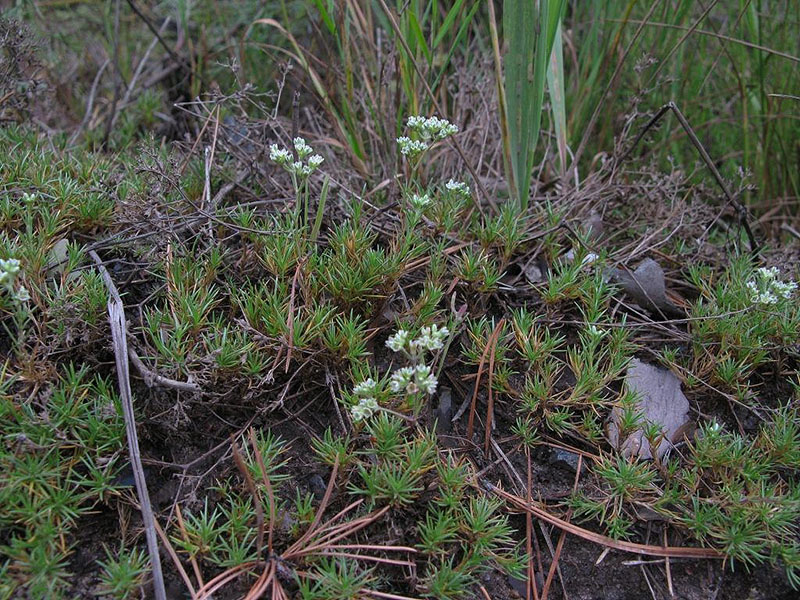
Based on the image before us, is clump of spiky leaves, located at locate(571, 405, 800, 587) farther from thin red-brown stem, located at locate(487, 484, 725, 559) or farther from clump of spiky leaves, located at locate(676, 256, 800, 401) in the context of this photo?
clump of spiky leaves, located at locate(676, 256, 800, 401)

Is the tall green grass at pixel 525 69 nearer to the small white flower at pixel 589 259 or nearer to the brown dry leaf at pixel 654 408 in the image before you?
the small white flower at pixel 589 259

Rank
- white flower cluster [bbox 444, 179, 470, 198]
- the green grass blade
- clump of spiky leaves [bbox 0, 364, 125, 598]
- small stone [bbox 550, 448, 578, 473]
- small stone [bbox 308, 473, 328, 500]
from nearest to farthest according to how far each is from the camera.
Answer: clump of spiky leaves [bbox 0, 364, 125, 598]
small stone [bbox 308, 473, 328, 500]
small stone [bbox 550, 448, 578, 473]
white flower cluster [bbox 444, 179, 470, 198]
the green grass blade

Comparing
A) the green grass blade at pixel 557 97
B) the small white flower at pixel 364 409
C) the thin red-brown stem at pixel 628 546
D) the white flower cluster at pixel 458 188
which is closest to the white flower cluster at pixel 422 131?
the white flower cluster at pixel 458 188

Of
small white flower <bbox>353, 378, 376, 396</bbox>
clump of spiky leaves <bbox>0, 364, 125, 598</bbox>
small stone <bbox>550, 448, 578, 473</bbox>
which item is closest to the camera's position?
clump of spiky leaves <bbox>0, 364, 125, 598</bbox>

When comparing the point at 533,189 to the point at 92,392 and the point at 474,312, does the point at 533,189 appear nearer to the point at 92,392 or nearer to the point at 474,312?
the point at 474,312

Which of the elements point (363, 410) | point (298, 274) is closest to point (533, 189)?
point (298, 274)

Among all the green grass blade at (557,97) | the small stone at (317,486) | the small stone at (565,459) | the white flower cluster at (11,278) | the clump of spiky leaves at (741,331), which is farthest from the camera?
the green grass blade at (557,97)

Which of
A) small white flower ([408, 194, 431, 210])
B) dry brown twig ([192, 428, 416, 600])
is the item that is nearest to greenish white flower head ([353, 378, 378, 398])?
dry brown twig ([192, 428, 416, 600])
